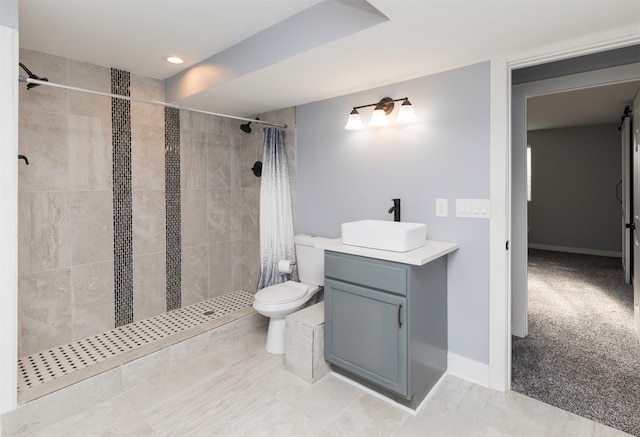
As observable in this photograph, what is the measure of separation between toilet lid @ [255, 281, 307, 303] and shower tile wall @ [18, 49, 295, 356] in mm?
761

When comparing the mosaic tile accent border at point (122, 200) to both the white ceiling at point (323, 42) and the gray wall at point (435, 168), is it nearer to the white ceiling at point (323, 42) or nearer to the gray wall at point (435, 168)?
the white ceiling at point (323, 42)

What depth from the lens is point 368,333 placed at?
6.84 ft

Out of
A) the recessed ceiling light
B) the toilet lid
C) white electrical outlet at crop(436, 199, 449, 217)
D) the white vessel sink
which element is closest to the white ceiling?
the recessed ceiling light

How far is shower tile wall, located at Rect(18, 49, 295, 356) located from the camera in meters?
2.41

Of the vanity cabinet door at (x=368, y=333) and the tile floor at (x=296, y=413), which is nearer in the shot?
the tile floor at (x=296, y=413)

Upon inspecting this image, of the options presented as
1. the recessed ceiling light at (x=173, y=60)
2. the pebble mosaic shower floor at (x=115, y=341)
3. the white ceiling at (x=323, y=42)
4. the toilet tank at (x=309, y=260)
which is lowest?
the pebble mosaic shower floor at (x=115, y=341)

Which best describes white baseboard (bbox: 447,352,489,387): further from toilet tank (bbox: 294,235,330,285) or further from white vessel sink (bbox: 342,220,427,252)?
toilet tank (bbox: 294,235,330,285)

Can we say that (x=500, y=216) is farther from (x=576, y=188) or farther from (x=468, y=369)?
(x=576, y=188)

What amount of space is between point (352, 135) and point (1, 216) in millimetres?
2239

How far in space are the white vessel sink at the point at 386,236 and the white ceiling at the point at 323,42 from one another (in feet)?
3.36

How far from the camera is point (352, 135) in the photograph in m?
2.80

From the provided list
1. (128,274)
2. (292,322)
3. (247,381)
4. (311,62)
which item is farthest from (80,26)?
(247,381)

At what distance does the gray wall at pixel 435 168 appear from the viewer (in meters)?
2.20

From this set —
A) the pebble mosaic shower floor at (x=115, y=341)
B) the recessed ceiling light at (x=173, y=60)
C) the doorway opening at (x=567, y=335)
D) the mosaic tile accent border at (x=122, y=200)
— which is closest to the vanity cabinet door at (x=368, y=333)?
the doorway opening at (x=567, y=335)
